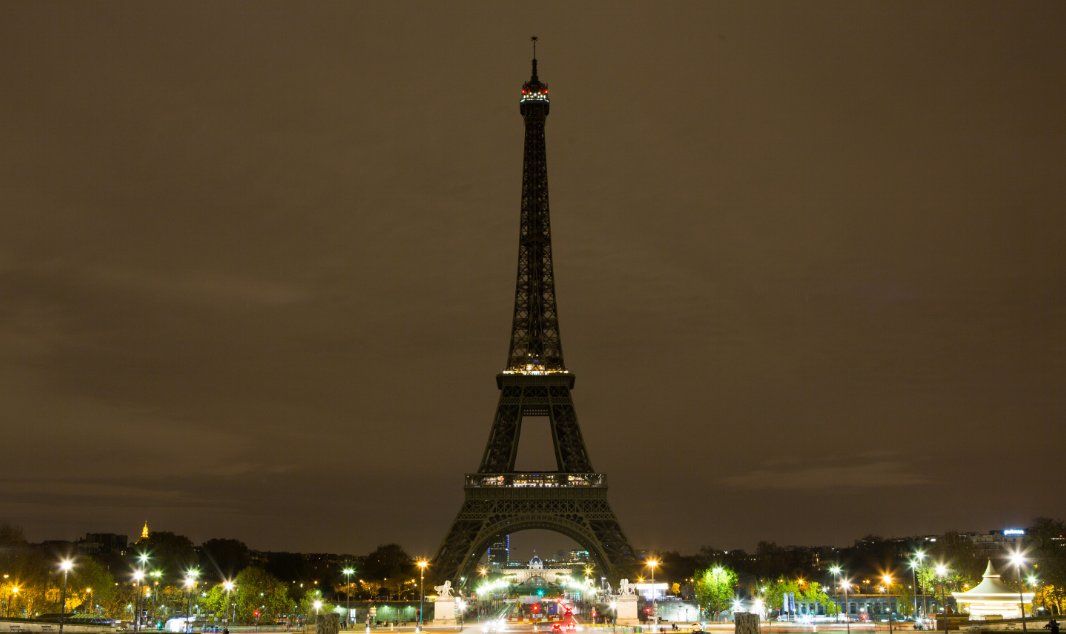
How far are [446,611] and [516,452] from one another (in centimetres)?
2632

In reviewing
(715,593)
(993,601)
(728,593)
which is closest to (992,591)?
(993,601)

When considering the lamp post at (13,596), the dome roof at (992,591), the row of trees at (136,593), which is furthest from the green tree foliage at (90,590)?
the dome roof at (992,591)

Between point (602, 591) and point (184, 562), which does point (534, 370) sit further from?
point (184, 562)

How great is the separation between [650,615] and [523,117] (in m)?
70.7

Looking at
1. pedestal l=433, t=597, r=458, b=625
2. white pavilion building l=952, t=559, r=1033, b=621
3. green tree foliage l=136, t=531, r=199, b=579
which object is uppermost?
green tree foliage l=136, t=531, r=199, b=579

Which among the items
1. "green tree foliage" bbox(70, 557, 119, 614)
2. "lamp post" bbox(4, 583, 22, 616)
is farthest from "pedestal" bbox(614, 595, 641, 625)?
"lamp post" bbox(4, 583, 22, 616)

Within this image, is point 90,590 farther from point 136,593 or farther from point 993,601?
point 993,601

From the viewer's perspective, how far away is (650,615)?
366ft

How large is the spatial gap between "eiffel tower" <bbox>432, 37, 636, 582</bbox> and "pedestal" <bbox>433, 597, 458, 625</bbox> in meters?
8.14

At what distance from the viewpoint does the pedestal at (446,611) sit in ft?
350

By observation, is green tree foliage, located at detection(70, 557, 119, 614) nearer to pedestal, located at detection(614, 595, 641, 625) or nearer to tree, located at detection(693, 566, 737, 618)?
pedestal, located at detection(614, 595, 641, 625)

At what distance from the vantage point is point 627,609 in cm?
10362

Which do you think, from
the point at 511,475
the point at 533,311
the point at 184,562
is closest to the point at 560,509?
the point at 511,475

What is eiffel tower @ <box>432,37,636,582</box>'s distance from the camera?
394 ft
